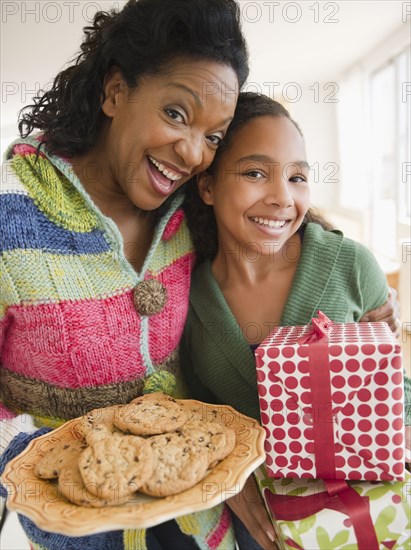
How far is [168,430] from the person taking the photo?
2.56 ft

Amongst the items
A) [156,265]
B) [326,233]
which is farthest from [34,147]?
[326,233]

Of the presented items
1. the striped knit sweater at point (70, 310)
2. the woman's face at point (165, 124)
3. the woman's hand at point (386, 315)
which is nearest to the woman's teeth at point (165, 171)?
the woman's face at point (165, 124)

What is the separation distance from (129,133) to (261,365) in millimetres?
499

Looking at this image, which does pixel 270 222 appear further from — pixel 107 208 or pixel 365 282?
pixel 107 208

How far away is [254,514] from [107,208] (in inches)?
25.8

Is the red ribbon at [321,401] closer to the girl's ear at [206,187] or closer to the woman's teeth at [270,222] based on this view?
the woman's teeth at [270,222]

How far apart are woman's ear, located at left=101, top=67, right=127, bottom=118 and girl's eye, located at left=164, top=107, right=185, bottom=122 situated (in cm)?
11

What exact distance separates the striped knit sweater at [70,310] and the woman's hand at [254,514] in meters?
0.06

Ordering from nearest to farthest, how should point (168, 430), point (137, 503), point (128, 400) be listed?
point (137, 503), point (168, 430), point (128, 400)

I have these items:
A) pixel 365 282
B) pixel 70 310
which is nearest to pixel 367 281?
pixel 365 282

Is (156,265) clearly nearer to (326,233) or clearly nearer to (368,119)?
(326,233)

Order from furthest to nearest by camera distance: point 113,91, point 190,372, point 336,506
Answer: point 190,372 < point 113,91 < point 336,506

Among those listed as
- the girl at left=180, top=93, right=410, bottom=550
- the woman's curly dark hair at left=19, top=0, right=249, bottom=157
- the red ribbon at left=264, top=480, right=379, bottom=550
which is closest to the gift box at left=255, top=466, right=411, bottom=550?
the red ribbon at left=264, top=480, right=379, bottom=550

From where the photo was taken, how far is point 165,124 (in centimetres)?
92
